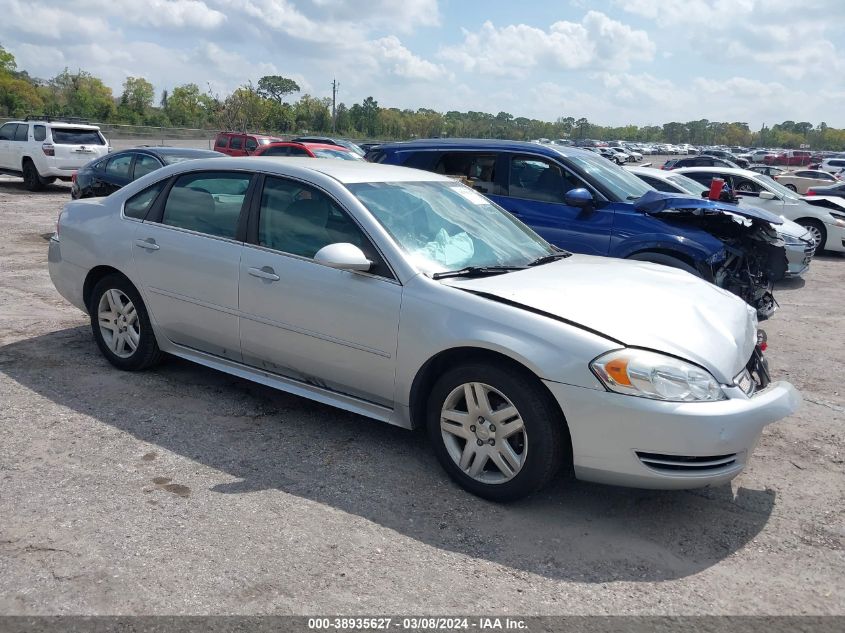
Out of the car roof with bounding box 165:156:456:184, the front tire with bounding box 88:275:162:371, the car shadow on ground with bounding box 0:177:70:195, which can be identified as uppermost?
the car roof with bounding box 165:156:456:184

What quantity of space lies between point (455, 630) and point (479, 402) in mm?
1198

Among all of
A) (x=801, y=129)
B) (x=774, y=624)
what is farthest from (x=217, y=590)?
(x=801, y=129)

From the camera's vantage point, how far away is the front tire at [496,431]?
11.6 ft

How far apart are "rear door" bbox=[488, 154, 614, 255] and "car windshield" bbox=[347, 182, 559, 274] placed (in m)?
2.60

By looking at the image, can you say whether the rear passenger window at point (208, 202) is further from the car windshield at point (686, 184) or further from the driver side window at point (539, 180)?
the car windshield at point (686, 184)

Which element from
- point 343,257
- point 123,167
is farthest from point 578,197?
point 123,167

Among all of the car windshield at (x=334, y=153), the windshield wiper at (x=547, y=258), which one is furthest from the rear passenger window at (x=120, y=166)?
the windshield wiper at (x=547, y=258)

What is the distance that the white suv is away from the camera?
18.7 meters

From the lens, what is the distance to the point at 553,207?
774 centimetres

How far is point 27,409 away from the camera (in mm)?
4746

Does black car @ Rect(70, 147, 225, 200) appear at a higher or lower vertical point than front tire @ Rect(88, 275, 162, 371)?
higher

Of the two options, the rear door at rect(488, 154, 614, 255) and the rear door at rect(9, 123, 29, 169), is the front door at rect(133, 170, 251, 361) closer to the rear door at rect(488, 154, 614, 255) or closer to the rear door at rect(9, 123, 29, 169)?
the rear door at rect(488, 154, 614, 255)

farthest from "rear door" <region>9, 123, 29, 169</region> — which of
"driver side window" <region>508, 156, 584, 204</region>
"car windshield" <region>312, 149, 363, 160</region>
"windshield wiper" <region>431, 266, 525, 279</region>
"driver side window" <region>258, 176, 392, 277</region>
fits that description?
"windshield wiper" <region>431, 266, 525, 279</region>

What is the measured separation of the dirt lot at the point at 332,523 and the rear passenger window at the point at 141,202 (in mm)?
1190
